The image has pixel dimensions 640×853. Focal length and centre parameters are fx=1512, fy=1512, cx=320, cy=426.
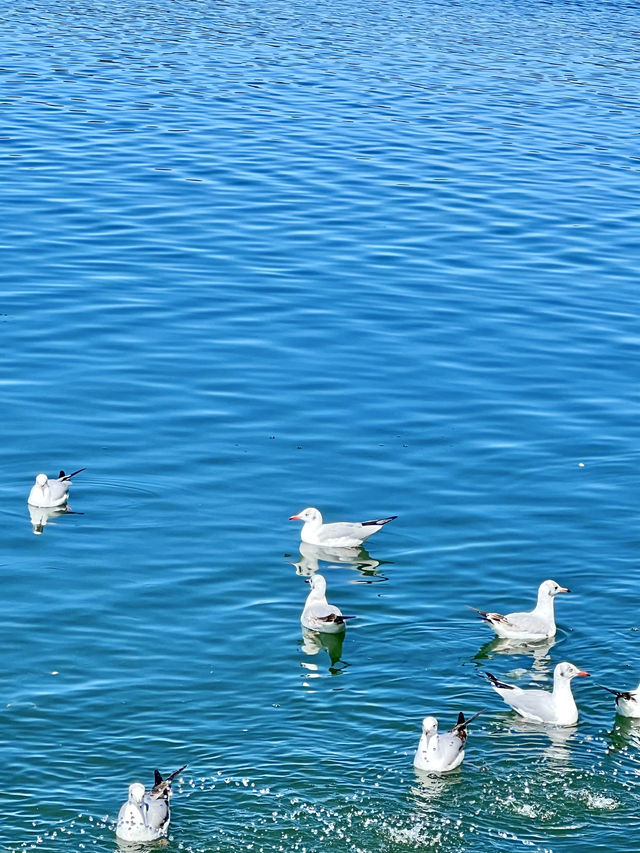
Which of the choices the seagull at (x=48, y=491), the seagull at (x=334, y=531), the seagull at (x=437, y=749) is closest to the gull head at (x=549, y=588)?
the seagull at (x=334, y=531)

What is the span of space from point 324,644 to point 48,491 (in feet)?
17.7

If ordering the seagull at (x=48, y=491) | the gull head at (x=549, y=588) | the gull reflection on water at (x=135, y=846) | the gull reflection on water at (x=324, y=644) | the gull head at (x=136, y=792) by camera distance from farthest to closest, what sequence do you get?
the seagull at (x=48, y=491)
the gull head at (x=549, y=588)
the gull reflection on water at (x=324, y=644)
the gull reflection on water at (x=135, y=846)
the gull head at (x=136, y=792)

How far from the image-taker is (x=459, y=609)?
816 inches

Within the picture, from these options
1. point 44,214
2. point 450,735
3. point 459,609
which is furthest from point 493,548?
point 44,214

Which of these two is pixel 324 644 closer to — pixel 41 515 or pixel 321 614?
pixel 321 614

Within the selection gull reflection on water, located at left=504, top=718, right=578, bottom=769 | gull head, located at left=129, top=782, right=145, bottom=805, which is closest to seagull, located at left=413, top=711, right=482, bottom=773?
gull reflection on water, located at left=504, top=718, right=578, bottom=769

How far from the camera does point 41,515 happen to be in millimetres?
23000

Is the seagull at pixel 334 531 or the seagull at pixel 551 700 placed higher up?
the seagull at pixel 334 531

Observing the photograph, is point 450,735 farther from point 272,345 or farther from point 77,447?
point 272,345

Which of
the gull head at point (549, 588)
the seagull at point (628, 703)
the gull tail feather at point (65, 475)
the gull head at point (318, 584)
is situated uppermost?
the gull tail feather at point (65, 475)

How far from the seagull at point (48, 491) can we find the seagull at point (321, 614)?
4.73 m

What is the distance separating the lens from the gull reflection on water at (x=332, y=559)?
2219cm

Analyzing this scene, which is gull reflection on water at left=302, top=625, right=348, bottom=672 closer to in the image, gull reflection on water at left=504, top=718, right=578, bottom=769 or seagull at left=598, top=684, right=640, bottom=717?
gull reflection on water at left=504, top=718, right=578, bottom=769

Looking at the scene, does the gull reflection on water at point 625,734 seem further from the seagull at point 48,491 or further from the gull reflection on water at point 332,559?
the seagull at point 48,491
